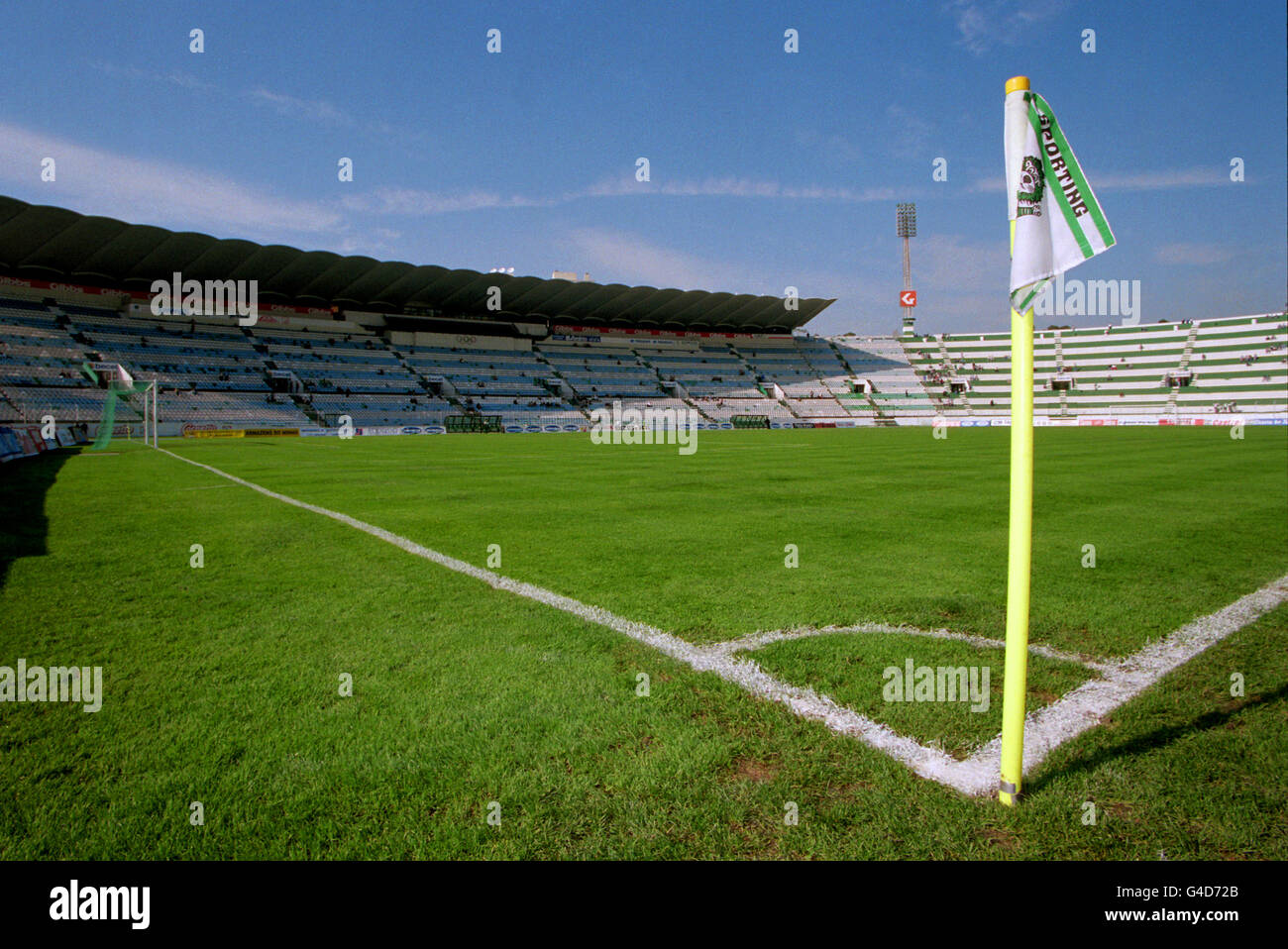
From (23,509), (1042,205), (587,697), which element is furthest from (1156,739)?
(23,509)

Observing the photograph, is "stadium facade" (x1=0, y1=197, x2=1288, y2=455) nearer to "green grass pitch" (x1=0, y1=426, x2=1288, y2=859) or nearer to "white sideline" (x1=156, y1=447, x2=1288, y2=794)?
"green grass pitch" (x1=0, y1=426, x2=1288, y2=859)

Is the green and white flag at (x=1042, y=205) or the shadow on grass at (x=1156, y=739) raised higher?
the green and white flag at (x=1042, y=205)

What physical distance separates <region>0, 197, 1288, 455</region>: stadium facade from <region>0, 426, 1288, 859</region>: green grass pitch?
36.7m

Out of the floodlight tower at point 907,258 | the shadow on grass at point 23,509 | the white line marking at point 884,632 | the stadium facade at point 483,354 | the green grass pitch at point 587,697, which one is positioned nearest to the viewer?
the green grass pitch at point 587,697

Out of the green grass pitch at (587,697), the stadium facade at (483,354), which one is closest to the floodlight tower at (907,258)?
the stadium facade at (483,354)

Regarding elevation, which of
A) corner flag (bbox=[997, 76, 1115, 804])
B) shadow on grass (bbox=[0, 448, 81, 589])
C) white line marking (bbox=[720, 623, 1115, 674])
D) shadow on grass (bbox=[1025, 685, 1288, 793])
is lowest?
shadow on grass (bbox=[1025, 685, 1288, 793])

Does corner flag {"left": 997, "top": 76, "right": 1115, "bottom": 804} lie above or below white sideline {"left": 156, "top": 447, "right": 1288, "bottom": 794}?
above

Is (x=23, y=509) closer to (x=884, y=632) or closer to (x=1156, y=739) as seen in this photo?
(x=884, y=632)

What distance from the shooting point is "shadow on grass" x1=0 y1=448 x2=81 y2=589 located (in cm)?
705

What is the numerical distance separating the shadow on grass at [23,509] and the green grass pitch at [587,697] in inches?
4.3

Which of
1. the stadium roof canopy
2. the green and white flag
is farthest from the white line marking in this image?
the stadium roof canopy

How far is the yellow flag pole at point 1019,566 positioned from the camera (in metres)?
2.50

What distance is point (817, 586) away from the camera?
226 inches

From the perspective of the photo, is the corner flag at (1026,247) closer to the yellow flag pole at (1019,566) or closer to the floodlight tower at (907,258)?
the yellow flag pole at (1019,566)
